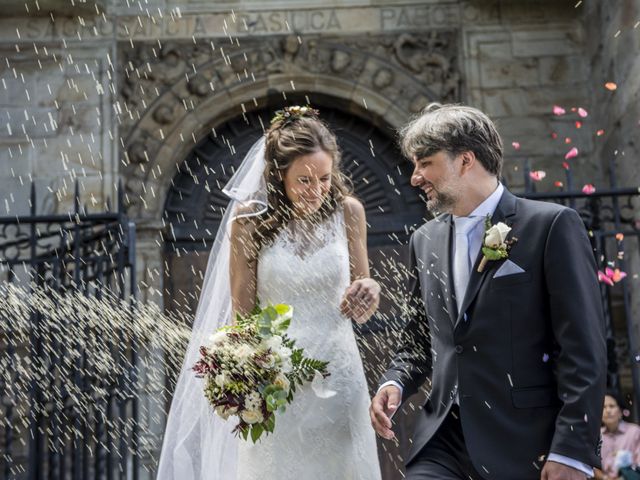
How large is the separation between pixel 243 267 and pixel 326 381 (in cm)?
62

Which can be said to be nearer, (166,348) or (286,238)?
(286,238)

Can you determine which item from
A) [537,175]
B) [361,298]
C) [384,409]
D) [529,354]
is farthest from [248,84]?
[529,354]

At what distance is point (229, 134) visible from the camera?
33.2ft

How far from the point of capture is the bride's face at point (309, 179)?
4535 millimetres

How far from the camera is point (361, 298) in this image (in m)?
4.47

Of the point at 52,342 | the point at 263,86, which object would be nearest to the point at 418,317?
the point at 52,342

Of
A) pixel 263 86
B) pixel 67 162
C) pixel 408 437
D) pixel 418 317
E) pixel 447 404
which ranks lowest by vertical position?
pixel 408 437

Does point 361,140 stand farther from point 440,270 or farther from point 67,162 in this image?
point 440,270

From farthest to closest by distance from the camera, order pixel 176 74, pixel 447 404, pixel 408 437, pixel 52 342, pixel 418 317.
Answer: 1. pixel 176 74
2. pixel 408 437
3. pixel 52 342
4. pixel 418 317
5. pixel 447 404

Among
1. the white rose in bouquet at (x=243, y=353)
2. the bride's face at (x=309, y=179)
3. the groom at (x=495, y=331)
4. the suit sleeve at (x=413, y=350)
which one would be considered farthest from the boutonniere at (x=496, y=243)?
the bride's face at (x=309, y=179)

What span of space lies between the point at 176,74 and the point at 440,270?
6.56 meters

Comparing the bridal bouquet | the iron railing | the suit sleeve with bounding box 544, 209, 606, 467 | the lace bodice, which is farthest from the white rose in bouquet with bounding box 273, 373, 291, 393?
the iron railing

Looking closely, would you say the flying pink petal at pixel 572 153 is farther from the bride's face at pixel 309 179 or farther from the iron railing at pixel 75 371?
the bride's face at pixel 309 179

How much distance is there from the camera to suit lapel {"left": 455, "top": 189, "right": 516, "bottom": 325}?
359cm
